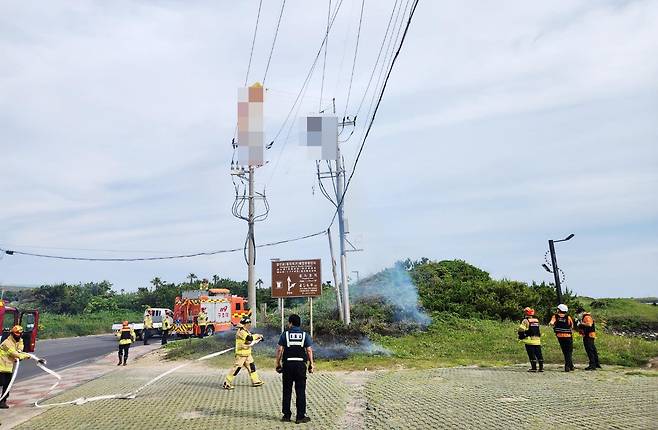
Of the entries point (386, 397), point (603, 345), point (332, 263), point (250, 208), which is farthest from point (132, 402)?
point (250, 208)

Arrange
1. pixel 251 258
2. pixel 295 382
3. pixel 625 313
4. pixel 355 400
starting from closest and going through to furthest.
→ pixel 295 382, pixel 355 400, pixel 251 258, pixel 625 313

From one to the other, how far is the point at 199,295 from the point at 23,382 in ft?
56.6

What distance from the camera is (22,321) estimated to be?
18969 mm

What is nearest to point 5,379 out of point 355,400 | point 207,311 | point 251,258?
point 355,400

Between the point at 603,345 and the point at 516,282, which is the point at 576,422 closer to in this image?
the point at 603,345

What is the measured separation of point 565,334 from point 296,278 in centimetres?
1032

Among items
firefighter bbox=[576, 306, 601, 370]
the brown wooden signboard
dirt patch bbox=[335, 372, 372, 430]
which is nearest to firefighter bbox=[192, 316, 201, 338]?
the brown wooden signboard

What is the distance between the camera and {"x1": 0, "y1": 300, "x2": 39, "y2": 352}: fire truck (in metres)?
17.6

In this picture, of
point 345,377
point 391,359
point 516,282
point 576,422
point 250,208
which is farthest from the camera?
point 250,208

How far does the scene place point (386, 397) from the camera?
33.1 ft

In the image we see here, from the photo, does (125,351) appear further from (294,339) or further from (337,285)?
(294,339)

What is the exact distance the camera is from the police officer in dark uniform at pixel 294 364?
8359 mm

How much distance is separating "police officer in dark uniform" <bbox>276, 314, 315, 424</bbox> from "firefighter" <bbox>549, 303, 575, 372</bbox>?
306 inches

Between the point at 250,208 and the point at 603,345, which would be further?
the point at 250,208
